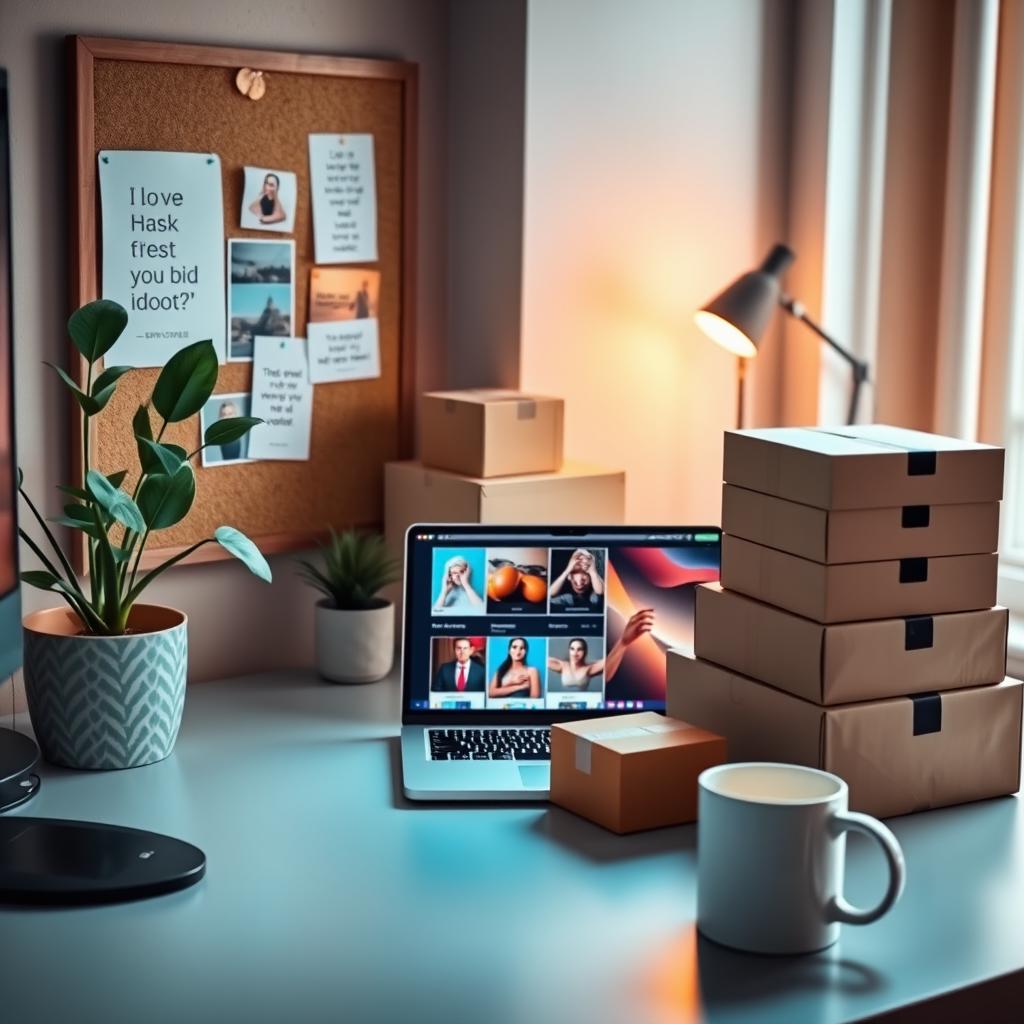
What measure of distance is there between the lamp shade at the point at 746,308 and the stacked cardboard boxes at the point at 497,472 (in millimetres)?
243

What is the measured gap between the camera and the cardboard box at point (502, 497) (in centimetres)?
186

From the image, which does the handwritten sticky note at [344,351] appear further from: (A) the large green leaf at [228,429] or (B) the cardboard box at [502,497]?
(A) the large green leaf at [228,429]

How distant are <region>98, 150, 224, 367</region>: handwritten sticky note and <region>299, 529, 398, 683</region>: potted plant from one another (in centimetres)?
31

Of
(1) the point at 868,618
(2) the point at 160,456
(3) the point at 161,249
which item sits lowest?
(1) the point at 868,618

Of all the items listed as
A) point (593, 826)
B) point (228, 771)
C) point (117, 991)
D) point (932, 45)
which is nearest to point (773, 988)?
point (593, 826)

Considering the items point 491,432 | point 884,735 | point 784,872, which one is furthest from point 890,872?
point 491,432

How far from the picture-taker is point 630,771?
136 cm

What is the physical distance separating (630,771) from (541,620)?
37 cm

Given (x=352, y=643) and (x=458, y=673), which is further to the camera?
(x=352, y=643)

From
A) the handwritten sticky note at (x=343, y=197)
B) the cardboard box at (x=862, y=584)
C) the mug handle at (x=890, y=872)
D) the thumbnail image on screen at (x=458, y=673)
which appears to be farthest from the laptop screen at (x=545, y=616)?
the mug handle at (x=890, y=872)

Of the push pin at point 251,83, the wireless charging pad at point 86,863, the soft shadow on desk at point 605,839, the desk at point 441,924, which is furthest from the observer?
the push pin at point 251,83

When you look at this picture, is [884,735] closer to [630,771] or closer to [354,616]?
[630,771]

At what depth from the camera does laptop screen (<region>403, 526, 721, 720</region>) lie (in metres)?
1.68

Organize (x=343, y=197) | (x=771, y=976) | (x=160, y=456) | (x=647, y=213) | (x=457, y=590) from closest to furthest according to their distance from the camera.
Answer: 1. (x=771, y=976)
2. (x=160, y=456)
3. (x=457, y=590)
4. (x=343, y=197)
5. (x=647, y=213)
